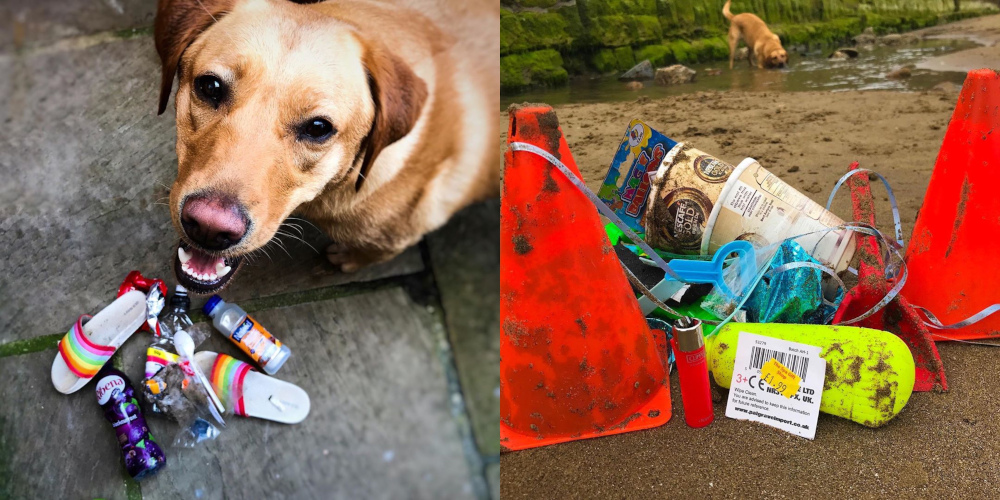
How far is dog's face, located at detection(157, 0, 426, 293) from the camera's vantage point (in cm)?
86

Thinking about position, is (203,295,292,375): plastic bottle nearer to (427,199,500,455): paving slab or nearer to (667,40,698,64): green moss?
(427,199,500,455): paving slab

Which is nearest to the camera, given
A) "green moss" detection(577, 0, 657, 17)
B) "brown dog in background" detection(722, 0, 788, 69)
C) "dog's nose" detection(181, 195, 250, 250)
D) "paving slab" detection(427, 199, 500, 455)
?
"dog's nose" detection(181, 195, 250, 250)

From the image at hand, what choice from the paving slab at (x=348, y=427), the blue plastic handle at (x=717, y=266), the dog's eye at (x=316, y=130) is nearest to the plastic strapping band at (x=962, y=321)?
the blue plastic handle at (x=717, y=266)

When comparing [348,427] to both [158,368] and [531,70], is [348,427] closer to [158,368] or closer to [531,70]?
[158,368]

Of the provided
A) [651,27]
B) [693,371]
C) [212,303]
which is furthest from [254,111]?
[651,27]

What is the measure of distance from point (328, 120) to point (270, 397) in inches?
19.4

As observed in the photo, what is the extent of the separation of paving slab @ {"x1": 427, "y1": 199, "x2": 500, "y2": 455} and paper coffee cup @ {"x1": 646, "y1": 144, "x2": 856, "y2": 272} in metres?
0.45

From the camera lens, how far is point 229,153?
0.86m

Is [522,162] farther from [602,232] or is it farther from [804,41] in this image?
[804,41]

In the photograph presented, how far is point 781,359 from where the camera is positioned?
3.82 ft

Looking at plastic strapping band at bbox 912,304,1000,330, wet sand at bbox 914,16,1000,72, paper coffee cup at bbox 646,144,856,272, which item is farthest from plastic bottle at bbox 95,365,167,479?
wet sand at bbox 914,16,1000,72

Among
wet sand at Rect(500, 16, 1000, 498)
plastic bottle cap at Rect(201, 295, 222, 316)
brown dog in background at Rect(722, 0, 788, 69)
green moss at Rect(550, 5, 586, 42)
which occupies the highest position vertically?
green moss at Rect(550, 5, 586, 42)

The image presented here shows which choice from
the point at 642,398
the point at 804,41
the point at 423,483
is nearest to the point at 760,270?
the point at 642,398

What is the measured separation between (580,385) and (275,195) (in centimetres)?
58
